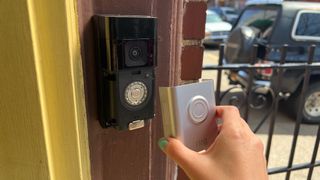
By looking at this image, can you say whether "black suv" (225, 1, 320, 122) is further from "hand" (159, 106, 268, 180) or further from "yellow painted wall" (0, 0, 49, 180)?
"yellow painted wall" (0, 0, 49, 180)

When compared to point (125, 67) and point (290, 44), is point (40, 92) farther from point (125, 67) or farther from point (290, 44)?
point (290, 44)

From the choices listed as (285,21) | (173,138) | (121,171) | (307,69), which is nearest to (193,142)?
(173,138)

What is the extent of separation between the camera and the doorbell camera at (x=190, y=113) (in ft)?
2.18

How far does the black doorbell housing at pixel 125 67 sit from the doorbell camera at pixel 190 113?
0.21ft

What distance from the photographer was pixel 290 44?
420 centimetres

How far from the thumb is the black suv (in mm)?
3649

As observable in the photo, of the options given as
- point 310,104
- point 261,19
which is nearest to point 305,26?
point 261,19

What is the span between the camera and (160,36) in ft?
2.44

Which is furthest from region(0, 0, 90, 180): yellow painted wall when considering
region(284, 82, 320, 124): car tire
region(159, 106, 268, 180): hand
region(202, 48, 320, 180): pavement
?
region(284, 82, 320, 124): car tire

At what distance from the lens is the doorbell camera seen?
0.66 meters

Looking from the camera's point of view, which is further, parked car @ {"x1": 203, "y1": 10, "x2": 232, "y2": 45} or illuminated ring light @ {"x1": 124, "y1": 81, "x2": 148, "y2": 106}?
parked car @ {"x1": 203, "y1": 10, "x2": 232, "y2": 45}

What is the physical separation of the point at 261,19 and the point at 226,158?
15.1 ft

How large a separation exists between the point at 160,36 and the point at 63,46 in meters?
0.25

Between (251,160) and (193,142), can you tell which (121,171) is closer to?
(193,142)
